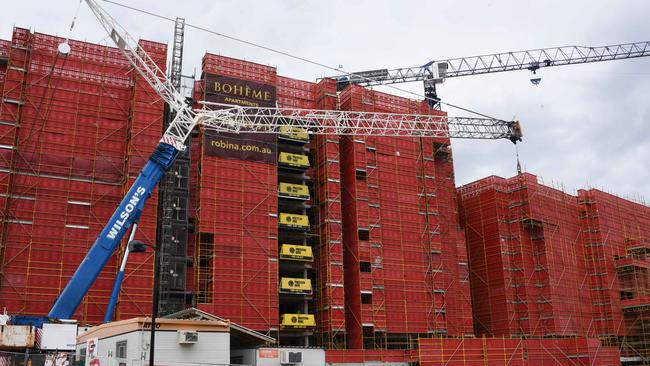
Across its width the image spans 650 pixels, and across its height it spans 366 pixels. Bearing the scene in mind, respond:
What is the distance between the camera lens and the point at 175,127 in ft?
189

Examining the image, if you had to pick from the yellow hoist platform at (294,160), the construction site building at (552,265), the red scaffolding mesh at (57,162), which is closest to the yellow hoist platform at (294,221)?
the yellow hoist platform at (294,160)

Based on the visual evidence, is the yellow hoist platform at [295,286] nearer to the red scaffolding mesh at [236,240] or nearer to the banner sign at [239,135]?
Result: the red scaffolding mesh at [236,240]

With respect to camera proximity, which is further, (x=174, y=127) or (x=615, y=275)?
(x=615, y=275)

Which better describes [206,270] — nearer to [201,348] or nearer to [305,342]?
[305,342]

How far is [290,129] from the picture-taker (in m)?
72.6

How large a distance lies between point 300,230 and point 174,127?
2018 cm

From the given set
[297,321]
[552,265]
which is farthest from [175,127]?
[552,265]

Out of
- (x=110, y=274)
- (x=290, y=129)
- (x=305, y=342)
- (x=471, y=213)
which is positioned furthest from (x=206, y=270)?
(x=471, y=213)

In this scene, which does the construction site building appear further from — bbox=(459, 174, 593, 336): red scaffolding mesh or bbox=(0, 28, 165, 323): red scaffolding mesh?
bbox=(0, 28, 165, 323): red scaffolding mesh

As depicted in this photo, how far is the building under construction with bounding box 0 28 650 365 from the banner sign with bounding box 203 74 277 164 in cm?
16

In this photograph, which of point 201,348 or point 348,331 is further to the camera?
point 348,331

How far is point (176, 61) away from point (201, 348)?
146 feet

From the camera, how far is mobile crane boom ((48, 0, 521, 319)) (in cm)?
4572

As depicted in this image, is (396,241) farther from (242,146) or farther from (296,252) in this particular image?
(242,146)
